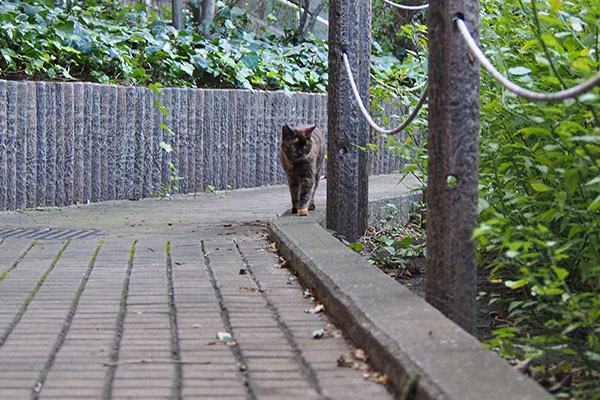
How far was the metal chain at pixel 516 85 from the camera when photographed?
2.36 meters

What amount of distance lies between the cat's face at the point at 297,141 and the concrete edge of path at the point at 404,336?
229cm

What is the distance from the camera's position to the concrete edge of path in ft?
7.84

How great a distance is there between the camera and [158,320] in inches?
146

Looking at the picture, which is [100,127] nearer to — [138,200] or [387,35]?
[138,200]

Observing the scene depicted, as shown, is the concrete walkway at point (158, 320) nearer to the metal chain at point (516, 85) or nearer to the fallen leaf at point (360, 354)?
the fallen leaf at point (360, 354)

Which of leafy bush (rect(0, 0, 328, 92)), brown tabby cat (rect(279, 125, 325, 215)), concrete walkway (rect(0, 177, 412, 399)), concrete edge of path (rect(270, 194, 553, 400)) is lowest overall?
concrete walkway (rect(0, 177, 412, 399))

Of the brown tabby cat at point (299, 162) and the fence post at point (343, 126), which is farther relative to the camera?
the brown tabby cat at point (299, 162)

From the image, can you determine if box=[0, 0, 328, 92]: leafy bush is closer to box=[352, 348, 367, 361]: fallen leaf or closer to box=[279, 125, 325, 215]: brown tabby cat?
box=[279, 125, 325, 215]: brown tabby cat

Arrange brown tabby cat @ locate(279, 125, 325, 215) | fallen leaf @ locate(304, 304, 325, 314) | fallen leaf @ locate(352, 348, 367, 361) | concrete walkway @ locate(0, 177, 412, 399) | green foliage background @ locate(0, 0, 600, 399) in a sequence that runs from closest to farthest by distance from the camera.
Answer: concrete walkway @ locate(0, 177, 412, 399)
green foliage background @ locate(0, 0, 600, 399)
fallen leaf @ locate(352, 348, 367, 361)
fallen leaf @ locate(304, 304, 325, 314)
brown tabby cat @ locate(279, 125, 325, 215)

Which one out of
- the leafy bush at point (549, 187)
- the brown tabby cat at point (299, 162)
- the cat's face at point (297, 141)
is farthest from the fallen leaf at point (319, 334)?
the cat's face at point (297, 141)

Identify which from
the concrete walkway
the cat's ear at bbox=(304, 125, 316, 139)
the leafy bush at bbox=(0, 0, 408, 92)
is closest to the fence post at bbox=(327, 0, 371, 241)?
the concrete walkway

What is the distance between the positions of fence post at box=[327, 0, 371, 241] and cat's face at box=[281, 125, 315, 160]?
36.9 inches

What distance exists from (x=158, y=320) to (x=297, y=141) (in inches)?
134

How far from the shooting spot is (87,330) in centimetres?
353
